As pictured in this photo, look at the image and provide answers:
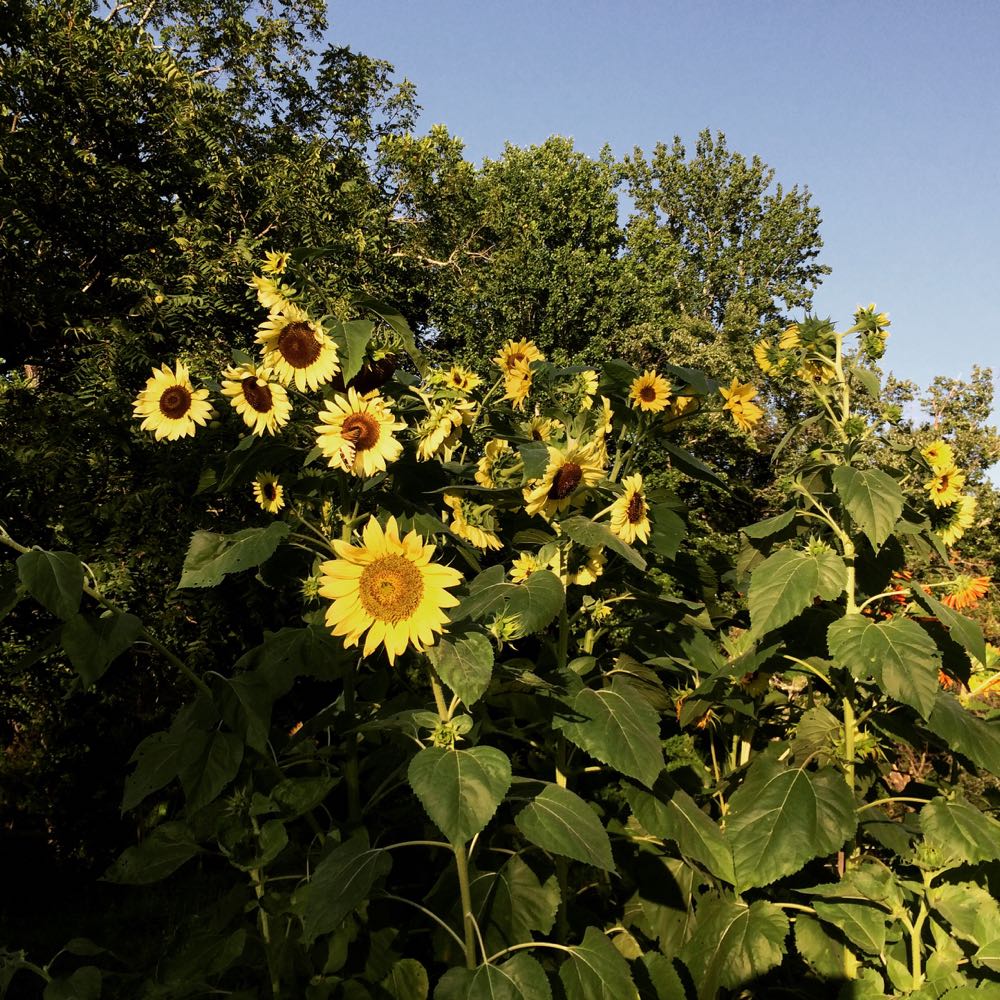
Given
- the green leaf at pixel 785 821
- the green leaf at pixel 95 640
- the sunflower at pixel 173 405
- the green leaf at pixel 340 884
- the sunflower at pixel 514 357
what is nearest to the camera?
the green leaf at pixel 340 884

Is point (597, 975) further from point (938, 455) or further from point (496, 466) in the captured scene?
point (938, 455)

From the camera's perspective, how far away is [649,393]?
2252 millimetres

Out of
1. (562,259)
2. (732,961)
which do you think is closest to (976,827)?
(732,961)

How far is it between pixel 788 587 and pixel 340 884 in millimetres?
1147

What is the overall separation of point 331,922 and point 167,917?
307cm

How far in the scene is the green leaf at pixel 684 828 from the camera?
6.07ft

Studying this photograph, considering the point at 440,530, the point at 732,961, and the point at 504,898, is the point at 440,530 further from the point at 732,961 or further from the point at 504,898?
the point at 732,961

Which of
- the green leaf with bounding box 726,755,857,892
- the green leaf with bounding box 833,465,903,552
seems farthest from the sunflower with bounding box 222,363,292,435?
the green leaf with bounding box 726,755,857,892

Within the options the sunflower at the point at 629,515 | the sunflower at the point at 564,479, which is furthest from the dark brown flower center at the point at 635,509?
the sunflower at the point at 564,479

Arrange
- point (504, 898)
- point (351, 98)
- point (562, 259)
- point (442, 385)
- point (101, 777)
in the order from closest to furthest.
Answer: point (504, 898) → point (442, 385) → point (101, 777) → point (351, 98) → point (562, 259)

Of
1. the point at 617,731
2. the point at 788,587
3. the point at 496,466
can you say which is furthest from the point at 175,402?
the point at 788,587

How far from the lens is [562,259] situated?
16250mm

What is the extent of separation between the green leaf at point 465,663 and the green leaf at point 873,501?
938mm

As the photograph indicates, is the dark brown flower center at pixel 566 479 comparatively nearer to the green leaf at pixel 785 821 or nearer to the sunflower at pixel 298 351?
the sunflower at pixel 298 351
